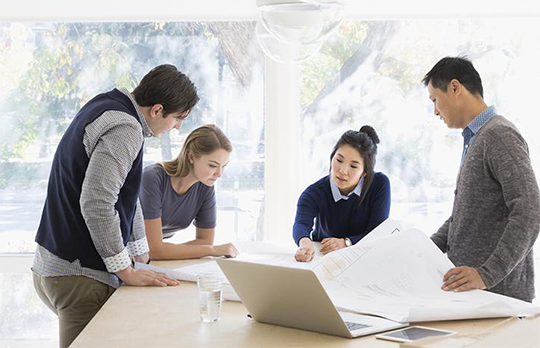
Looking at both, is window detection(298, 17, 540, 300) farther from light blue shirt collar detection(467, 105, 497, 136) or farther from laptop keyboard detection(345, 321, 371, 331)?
laptop keyboard detection(345, 321, 371, 331)

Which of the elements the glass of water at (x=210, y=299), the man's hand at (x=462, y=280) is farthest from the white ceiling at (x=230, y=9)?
the glass of water at (x=210, y=299)

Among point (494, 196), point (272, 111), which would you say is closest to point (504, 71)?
point (272, 111)

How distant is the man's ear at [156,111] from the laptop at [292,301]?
756 millimetres

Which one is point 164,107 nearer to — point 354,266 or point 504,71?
point 354,266

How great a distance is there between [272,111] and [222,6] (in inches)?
25.9

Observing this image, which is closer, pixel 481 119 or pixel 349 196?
pixel 481 119

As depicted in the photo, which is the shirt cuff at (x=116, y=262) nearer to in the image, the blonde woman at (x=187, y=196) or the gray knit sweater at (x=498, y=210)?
the blonde woman at (x=187, y=196)

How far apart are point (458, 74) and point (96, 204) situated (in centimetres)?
123

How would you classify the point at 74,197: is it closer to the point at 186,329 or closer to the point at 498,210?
the point at 186,329

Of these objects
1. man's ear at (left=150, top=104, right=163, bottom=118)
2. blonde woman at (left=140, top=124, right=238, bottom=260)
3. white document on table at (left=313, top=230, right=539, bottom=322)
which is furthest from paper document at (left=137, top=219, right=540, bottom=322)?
blonde woman at (left=140, top=124, right=238, bottom=260)

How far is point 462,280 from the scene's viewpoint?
1.95m

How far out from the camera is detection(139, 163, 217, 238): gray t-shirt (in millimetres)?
2738

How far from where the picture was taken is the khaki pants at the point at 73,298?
220 cm

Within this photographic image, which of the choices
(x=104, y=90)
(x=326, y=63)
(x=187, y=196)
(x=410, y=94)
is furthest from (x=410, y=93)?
(x=187, y=196)
